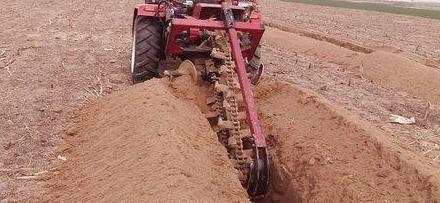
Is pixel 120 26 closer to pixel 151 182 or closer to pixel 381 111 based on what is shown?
pixel 381 111

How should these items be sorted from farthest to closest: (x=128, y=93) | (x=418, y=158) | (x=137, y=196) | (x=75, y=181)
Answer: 1. (x=128, y=93)
2. (x=418, y=158)
3. (x=75, y=181)
4. (x=137, y=196)

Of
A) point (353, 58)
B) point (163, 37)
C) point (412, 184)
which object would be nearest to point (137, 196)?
point (412, 184)

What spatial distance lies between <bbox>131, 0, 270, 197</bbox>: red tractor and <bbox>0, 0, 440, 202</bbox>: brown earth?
0.77 feet

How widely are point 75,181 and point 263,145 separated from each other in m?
1.68

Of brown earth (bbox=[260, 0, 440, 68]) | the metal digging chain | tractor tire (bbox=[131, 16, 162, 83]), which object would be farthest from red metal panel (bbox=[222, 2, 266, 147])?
brown earth (bbox=[260, 0, 440, 68])

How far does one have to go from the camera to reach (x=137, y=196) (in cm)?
434

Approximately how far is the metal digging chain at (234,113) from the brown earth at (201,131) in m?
0.18

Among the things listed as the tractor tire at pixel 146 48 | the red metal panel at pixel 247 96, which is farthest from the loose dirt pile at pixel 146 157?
the tractor tire at pixel 146 48

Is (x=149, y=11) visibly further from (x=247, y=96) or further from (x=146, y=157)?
(x=146, y=157)

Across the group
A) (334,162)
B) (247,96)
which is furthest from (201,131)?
(334,162)

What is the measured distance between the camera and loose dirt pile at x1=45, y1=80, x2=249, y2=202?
453 centimetres

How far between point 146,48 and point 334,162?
325 centimetres

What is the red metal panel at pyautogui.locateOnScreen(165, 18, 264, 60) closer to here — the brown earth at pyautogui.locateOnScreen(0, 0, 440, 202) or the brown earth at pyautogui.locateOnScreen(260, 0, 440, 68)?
the brown earth at pyautogui.locateOnScreen(0, 0, 440, 202)

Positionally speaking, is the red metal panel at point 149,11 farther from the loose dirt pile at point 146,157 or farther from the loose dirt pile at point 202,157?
the loose dirt pile at point 146,157
